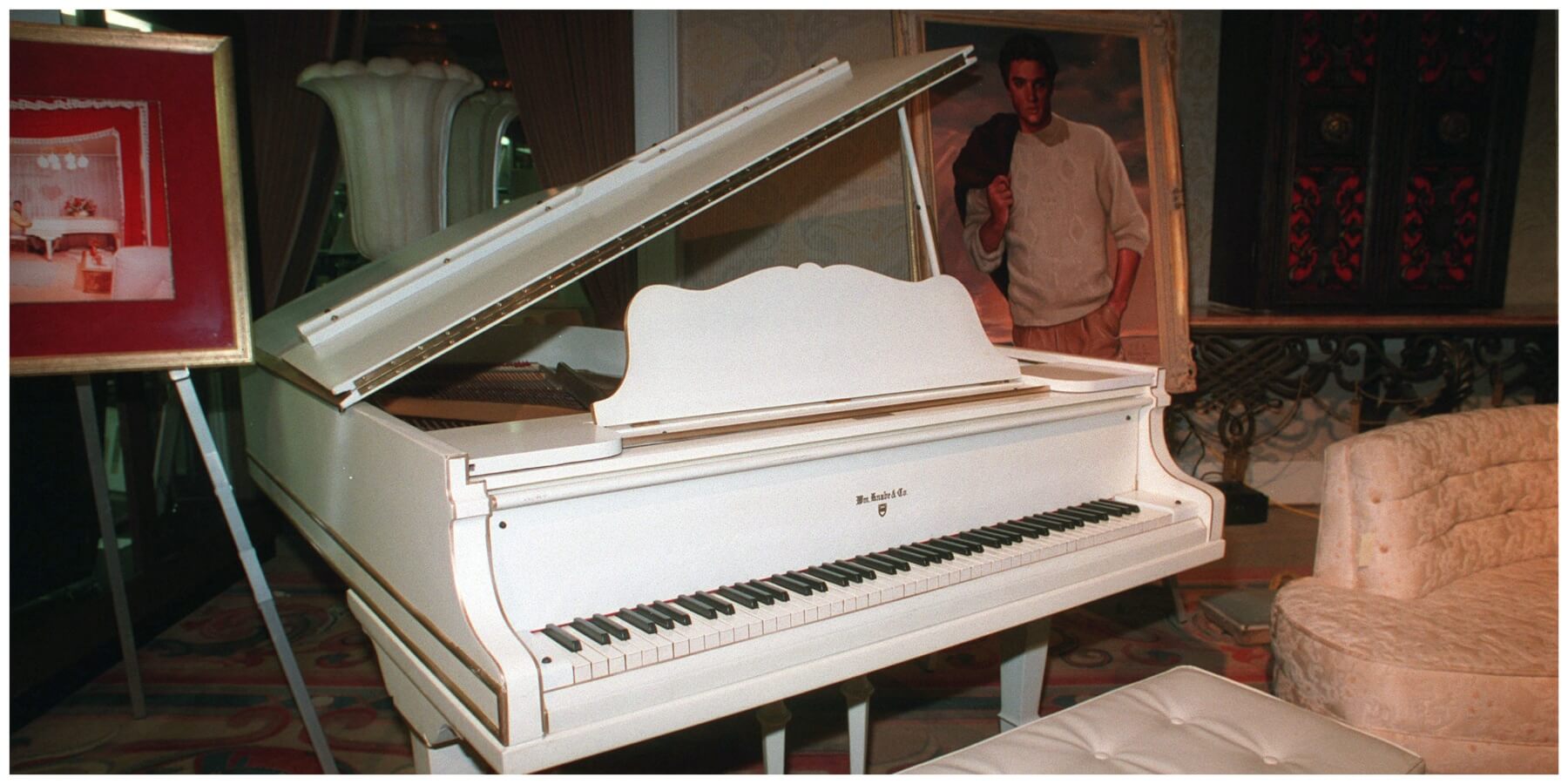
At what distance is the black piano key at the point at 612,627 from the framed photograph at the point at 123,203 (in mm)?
1122

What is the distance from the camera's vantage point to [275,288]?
12.3 feet

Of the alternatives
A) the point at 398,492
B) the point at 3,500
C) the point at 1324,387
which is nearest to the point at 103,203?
the point at 3,500

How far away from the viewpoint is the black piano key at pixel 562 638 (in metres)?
1.34

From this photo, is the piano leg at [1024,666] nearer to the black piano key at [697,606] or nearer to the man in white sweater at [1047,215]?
the black piano key at [697,606]

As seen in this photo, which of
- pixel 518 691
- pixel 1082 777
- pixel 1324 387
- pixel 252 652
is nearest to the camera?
pixel 518 691

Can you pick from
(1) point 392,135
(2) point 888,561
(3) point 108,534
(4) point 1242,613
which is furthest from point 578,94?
(4) point 1242,613

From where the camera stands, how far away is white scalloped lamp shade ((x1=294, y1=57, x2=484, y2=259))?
3.18m

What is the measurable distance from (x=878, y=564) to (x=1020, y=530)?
353mm

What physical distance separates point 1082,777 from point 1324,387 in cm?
399

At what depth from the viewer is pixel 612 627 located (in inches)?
55.0

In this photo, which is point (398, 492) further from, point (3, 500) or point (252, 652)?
point (252, 652)

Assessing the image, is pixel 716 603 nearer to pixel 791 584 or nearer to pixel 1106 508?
pixel 791 584

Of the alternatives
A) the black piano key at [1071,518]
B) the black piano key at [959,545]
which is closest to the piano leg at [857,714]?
the black piano key at [959,545]

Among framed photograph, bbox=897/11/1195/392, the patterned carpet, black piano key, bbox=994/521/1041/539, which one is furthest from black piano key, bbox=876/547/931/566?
framed photograph, bbox=897/11/1195/392
